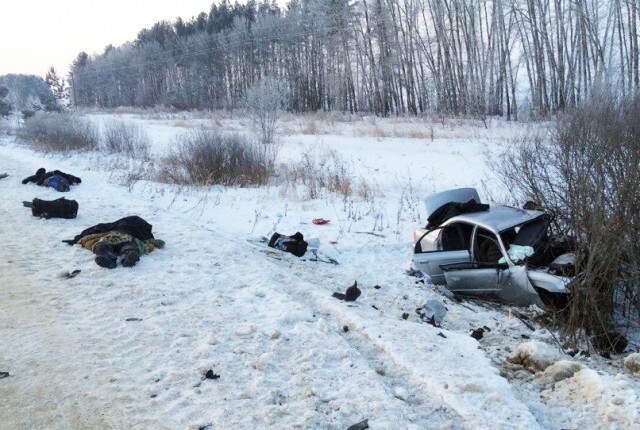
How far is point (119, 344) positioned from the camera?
457cm

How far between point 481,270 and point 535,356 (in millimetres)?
2085

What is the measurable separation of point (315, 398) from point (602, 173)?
4155 millimetres

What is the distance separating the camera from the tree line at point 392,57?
89.5ft

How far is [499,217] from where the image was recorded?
22.0ft

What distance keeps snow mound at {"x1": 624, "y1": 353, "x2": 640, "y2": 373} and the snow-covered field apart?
0.15 metres

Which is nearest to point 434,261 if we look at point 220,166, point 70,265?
point 70,265

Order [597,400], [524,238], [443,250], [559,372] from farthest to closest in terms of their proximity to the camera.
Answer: [443,250], [524,238], [559,372], [597,400]

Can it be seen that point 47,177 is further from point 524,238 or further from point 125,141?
point 524,238

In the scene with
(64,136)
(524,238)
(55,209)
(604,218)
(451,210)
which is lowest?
(524,238)

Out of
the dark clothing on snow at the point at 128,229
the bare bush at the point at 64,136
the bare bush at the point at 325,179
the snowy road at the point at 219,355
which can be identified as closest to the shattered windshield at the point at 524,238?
the snowy road at the point at 219,355

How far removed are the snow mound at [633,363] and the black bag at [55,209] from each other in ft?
30.1

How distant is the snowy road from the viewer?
11.6ft

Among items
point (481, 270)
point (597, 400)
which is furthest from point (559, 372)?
point (481, 270)

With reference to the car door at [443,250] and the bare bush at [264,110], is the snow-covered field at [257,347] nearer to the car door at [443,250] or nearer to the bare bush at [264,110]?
the car door at [443,250]
